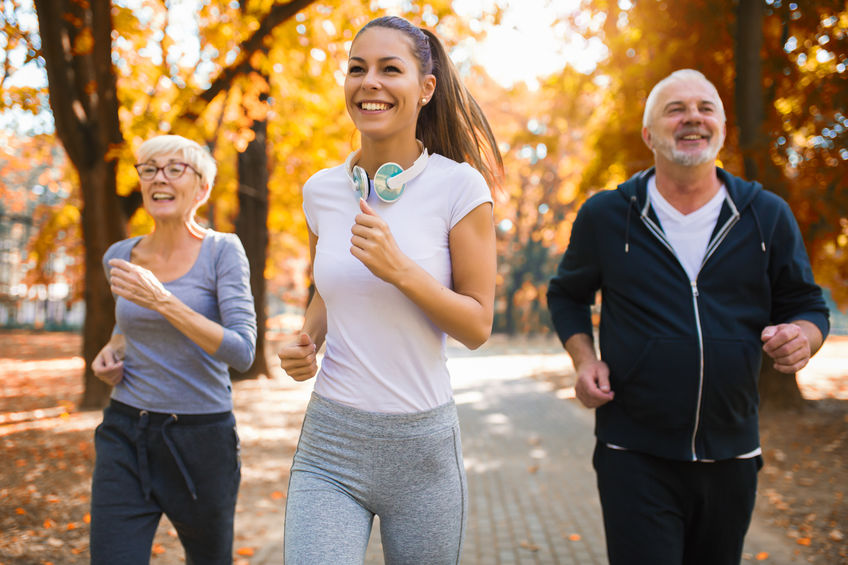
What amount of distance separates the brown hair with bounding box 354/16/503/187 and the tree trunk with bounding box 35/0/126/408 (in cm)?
734

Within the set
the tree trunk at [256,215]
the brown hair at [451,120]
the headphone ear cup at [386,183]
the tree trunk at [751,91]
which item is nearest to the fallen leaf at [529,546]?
the brown hair at [451,120]

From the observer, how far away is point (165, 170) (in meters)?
3.34

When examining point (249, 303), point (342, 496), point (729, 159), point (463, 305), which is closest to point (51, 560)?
point (249, 303)

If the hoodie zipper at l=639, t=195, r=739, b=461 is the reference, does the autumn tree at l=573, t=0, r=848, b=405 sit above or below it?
above

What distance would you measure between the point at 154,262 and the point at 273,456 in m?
6.29

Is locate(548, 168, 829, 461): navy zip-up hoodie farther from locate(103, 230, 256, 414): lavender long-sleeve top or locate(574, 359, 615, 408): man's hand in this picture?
locate(103, 230, 256, 414): lavender long-sleeve top

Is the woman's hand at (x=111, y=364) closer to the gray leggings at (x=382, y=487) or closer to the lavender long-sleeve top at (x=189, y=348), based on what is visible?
the lavender long-sleeve top at (x=189, y=348)

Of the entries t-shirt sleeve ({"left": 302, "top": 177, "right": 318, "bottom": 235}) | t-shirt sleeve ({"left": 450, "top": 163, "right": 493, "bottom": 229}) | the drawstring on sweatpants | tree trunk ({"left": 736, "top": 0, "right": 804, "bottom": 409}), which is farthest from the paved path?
t-shirt sleeve ({"left": 450, "top": 163, "right": 493, "bottom": 229})

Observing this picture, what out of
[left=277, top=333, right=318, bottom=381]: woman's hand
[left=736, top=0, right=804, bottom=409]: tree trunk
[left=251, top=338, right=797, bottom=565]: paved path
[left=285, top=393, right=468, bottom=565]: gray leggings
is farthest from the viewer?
[left=736, top=0, right=804, bottom=409]: tree trunk

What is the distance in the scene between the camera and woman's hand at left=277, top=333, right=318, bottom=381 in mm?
2549

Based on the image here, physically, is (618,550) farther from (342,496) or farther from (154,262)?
(154,262)

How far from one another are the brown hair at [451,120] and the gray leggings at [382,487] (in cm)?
91

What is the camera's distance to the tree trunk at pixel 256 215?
49.6 ft

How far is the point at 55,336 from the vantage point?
35406mm
